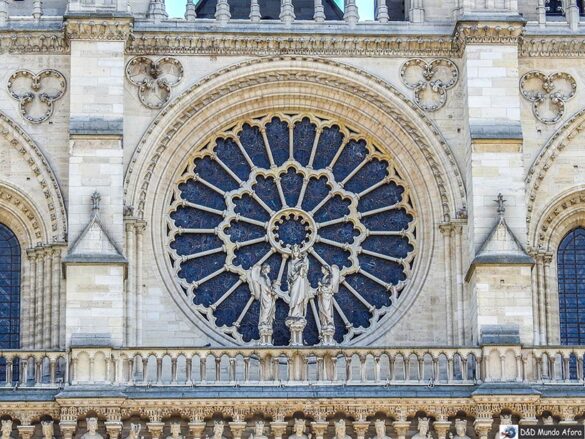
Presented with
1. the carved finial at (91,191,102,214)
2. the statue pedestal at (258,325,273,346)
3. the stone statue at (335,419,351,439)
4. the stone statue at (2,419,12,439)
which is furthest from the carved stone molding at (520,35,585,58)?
the stone statue at (2,419,12,439)

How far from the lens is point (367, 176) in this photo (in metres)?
36.0

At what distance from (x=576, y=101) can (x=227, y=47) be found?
5.06 m

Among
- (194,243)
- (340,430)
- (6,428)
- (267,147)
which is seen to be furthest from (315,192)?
(6,428)

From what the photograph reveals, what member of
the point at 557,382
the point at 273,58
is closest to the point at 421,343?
the point at 557,382

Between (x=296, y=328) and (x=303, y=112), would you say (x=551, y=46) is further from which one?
(x=296, y=328)

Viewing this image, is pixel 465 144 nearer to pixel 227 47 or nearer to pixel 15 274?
pixel 227 47

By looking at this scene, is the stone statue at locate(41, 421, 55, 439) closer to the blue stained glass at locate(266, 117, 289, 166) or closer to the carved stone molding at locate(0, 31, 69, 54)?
the blue stained glass at locate(266, 117, 289, 166)

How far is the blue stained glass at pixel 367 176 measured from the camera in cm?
3588

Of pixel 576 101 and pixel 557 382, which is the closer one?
pixel 557 382

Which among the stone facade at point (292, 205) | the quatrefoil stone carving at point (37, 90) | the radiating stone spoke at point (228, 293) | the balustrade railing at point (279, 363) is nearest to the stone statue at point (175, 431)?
the stone facade at point (292, 205)

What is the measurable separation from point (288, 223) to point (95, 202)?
3000 millimetres

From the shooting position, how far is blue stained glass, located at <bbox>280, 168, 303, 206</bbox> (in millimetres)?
35719

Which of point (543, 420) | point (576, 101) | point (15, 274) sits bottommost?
point (543, 420)

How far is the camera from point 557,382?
33.8 meters
